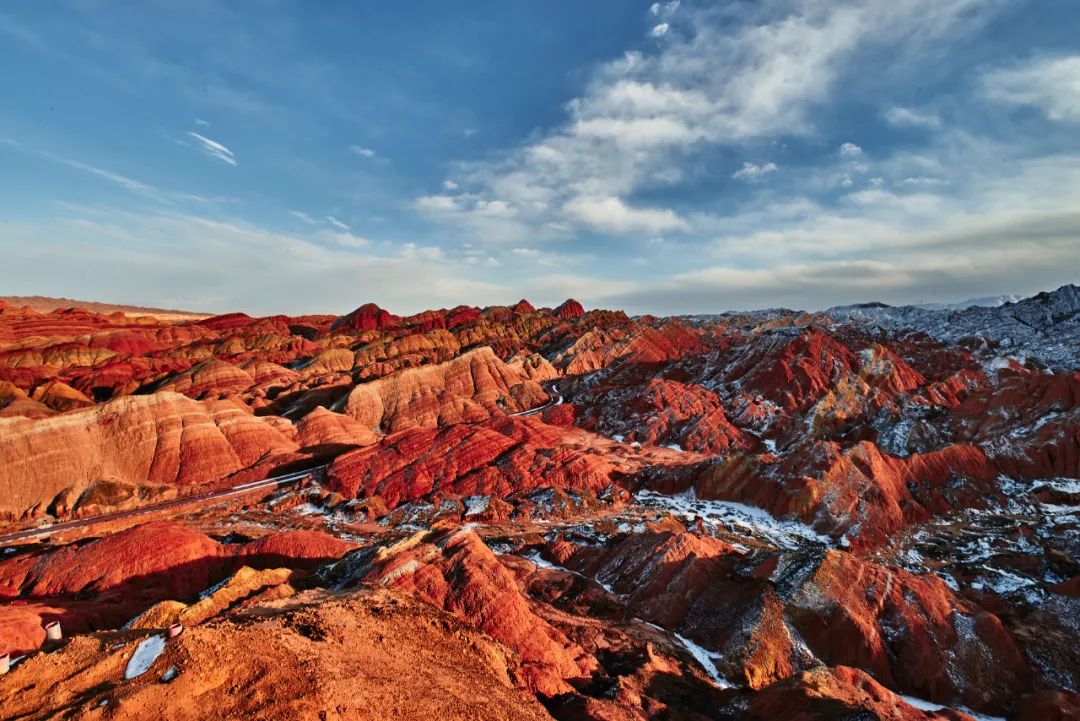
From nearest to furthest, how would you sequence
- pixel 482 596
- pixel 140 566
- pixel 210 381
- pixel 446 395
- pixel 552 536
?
pixel 482 596 < pixel 140 566 < pixel 552 536 < pixel 446 395 < pixel 210 381

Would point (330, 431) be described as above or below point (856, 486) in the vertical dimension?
above

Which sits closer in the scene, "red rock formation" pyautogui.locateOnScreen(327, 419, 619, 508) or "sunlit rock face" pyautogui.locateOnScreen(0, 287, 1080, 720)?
"sunlit rock face" pyautogui.locateOnScreen(0, 287, 1080, 720)

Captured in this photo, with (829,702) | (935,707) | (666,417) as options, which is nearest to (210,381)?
(666,417)

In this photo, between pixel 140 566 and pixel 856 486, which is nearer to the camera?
pixel 140 566

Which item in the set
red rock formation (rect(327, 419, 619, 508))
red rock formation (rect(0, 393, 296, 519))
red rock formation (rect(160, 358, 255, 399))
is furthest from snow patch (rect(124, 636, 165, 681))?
red rock formation (rect(160, 358, 255, 399))

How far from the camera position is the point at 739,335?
149875mm

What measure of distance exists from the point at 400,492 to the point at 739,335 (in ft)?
394

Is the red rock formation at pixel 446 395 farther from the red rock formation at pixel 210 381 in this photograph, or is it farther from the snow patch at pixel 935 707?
the snow patch at pixel 935 707

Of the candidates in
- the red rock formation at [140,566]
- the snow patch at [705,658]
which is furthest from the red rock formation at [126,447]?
the snow patch at [705,658]

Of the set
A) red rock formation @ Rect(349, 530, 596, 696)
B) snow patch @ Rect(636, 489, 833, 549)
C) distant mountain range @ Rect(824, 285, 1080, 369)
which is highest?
distant mountain range @ Rect(824, 285, 1080, 369)

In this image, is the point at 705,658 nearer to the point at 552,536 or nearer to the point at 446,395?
the point at 552,536

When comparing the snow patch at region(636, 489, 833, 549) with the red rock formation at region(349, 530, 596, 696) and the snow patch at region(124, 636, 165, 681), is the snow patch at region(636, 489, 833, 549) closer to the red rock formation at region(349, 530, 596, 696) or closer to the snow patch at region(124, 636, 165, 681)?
the red rock formation at region(349, 530, 596, 696)

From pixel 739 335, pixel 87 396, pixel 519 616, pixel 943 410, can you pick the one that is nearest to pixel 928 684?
pixel 519 616

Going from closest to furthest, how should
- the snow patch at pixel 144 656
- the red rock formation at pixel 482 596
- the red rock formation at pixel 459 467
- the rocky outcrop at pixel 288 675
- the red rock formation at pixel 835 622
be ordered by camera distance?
the rocky outcrop at pixel 288 675 → the snow patch at pixel 144 656 → the red rock formation at pixel 482 596 → the red rock formation at pixel 835 622 → the red rock formation at pixel 459 467
